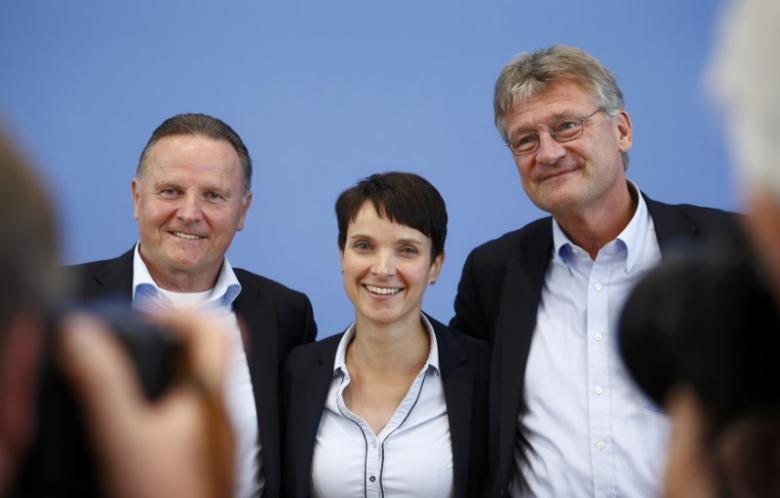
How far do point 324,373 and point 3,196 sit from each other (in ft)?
5.32

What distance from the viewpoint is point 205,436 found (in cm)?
54

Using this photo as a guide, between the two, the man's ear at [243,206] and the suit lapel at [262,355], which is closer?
the suit lapel at [262,355]

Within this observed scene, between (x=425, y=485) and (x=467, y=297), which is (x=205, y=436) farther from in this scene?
(x=467, y=297)

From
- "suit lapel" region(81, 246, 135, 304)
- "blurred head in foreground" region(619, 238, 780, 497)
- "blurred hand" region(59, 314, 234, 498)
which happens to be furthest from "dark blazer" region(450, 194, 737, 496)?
"blurred hand" region(59, 314, 234, 498)

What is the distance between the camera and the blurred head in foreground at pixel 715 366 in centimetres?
51

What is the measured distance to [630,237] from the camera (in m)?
1.96

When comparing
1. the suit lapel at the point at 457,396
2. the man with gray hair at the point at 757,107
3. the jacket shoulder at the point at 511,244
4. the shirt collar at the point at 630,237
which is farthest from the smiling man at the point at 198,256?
the man with gray hair at the point at 757,107

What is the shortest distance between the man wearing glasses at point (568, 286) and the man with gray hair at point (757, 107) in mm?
1337

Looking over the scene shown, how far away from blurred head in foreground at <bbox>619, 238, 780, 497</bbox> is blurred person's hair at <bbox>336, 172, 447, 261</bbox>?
1.44 meters

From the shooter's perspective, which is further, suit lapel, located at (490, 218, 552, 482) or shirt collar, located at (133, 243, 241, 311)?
shirt collar, located at (133, 243, 241, 311)

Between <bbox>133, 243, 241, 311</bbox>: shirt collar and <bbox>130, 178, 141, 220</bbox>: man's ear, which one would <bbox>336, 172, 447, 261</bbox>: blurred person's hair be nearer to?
<bbox>133, 243, 241, 311</bbox>: shirt collar

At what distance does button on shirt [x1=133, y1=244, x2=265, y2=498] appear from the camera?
188 cm

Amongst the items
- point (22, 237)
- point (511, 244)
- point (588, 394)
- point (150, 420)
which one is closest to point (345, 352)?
point (511, 244)

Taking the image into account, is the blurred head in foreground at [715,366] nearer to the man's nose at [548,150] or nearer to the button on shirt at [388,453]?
the button on shirt at [388,453]
